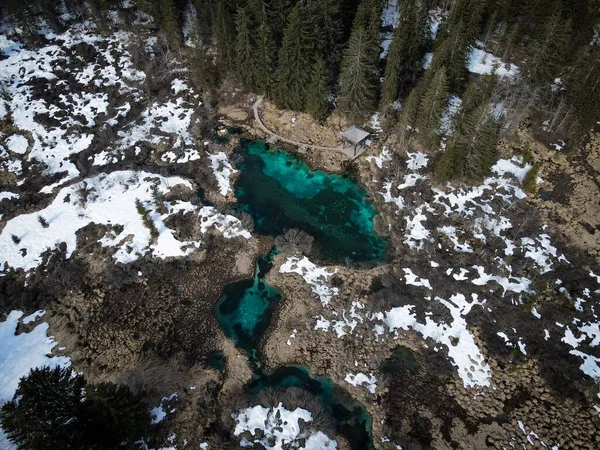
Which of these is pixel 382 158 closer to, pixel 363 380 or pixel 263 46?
pixel 263 46

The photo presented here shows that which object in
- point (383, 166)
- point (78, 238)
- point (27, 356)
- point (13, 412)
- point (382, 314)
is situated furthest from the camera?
point (383, 166)

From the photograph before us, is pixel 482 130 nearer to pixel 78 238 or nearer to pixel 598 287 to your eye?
pixel 598 287

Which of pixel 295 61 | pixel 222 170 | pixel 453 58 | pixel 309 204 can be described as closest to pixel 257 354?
pixel 309 204

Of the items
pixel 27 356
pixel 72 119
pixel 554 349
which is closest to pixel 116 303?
pixel 27 356

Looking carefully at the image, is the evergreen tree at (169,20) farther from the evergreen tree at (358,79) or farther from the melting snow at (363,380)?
the melting snow at (363,380)

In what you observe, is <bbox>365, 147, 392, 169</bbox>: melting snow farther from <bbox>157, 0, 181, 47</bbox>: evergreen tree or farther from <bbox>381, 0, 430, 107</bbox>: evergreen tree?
<bbox>157, 0, 181, 47</bbox>: evergreen tree

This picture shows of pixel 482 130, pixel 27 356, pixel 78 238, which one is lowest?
pixel 27 356

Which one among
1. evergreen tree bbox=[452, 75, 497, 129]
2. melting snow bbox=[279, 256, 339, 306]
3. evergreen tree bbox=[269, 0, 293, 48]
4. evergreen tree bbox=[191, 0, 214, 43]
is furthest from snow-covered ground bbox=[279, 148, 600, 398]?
evergreen tree bbox=[191, 0, 214, 43]

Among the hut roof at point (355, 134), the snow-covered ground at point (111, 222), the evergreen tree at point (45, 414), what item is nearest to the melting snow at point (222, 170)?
the snow-covered ground at point (111, 222)
